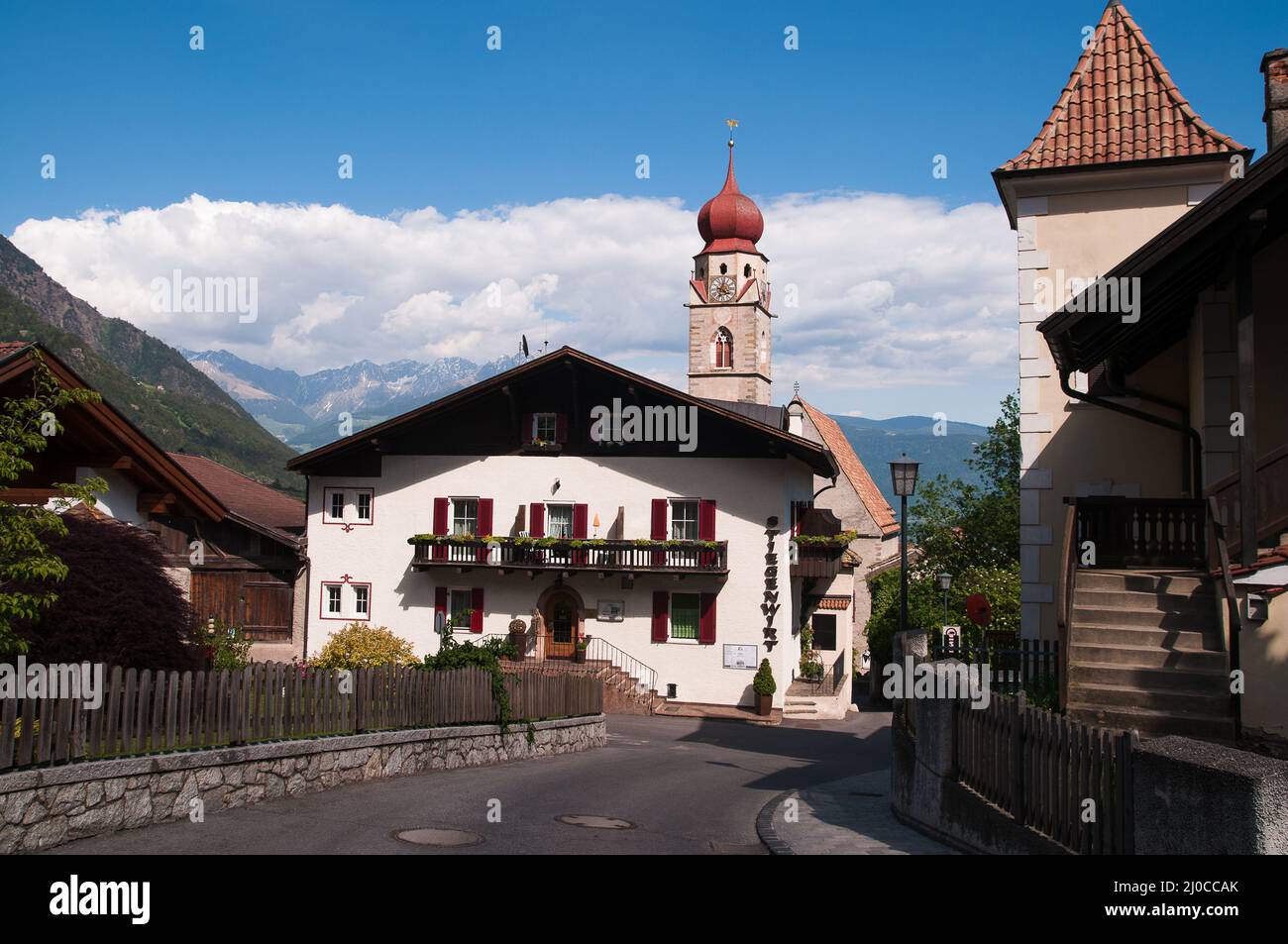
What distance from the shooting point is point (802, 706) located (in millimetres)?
34500

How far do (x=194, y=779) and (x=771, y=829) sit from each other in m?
6.38

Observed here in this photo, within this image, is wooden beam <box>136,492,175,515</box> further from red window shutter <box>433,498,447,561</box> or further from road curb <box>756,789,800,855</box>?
red window shutter <box>433,498,447,561</box>

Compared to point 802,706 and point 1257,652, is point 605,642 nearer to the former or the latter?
point 802,706

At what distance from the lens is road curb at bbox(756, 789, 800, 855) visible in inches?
487

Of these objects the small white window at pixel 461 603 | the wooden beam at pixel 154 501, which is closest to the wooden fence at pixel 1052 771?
the wooden beam at pixel 154 501

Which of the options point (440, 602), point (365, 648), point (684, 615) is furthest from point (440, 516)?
point (684, 615)

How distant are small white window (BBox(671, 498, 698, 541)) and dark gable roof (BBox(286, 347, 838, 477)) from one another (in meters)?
1.60

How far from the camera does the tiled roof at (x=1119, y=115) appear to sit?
802 inches

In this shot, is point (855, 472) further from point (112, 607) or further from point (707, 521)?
point (112, 607)

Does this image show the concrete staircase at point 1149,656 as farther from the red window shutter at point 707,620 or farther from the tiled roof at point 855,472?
the tiled roof at point 855,472

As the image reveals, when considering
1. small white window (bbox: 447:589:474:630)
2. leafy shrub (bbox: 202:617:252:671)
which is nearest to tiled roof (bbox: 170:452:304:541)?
small white window (bbox: 447:589:474:630)

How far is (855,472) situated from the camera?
61.4 metres

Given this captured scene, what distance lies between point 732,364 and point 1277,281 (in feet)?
207

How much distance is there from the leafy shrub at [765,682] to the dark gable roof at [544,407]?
595cm
